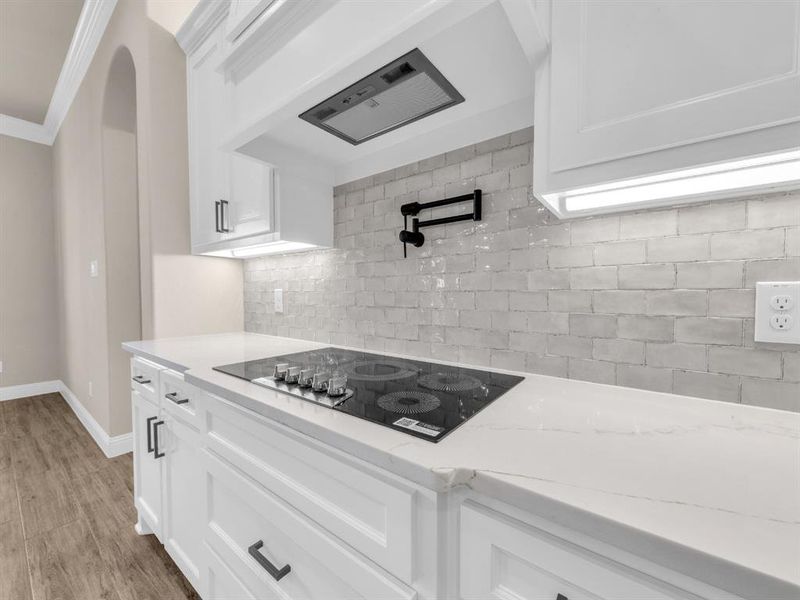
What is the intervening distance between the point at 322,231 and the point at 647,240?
1.27m

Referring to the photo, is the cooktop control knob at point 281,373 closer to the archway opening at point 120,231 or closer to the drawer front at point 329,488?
the drawer front at point 329,488

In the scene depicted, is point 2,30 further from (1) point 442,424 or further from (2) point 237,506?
(1) point 442,424

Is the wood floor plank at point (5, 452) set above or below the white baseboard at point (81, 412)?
below

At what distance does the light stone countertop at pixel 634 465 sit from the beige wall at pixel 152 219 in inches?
53.5

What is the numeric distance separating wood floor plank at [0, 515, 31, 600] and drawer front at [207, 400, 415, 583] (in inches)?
52.3

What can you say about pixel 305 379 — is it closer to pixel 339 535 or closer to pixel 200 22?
pixel 339 535

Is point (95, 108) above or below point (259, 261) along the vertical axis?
above

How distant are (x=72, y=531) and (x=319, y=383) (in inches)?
76.1

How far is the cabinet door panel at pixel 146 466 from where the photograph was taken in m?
1.54

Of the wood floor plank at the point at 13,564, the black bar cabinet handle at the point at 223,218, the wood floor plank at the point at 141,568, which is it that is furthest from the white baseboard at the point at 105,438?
the black bar cabinet handle at the point at 223,218

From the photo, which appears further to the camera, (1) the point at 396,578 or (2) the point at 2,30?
(2) the point at 2,30

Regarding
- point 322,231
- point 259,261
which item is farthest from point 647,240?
point 259,261

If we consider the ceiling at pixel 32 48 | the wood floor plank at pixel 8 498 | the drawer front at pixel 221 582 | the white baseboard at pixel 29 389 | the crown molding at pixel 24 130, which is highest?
the ceiling at pixel 32 48

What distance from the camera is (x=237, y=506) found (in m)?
1.03
